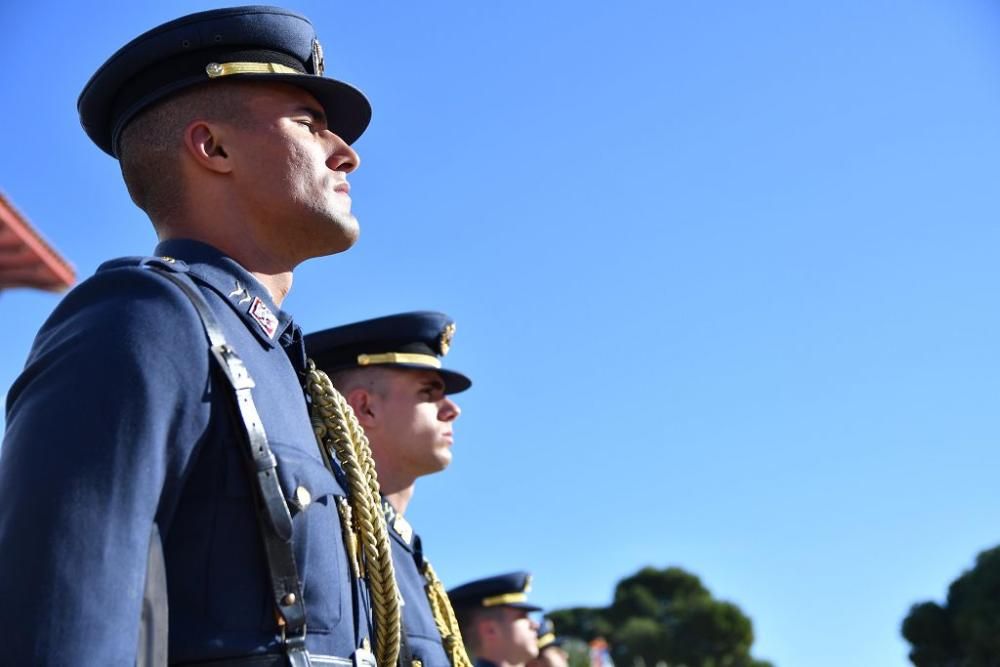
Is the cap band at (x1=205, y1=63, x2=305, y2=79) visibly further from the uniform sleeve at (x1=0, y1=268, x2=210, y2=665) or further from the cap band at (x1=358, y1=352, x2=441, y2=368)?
the cap band at (x1=358, y1=352, x2=441, y2=368)

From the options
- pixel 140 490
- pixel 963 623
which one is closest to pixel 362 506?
pixel 140 490

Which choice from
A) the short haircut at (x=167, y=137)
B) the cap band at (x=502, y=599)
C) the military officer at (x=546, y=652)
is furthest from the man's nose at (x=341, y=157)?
the military officer at (x=546, y=652)

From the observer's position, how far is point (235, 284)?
2916 millimetres

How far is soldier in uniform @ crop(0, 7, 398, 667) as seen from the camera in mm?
2166

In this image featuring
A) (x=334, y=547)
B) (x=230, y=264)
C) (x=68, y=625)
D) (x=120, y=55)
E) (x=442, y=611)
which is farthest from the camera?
(x=442, y=611)

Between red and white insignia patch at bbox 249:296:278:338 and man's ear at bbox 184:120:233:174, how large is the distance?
350 mm

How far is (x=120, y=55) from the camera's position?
3.22 meters

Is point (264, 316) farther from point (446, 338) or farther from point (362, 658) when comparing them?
point (446, 338)

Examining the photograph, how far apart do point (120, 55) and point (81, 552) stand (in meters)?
1.46

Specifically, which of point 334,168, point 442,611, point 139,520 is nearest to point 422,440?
point 442,611

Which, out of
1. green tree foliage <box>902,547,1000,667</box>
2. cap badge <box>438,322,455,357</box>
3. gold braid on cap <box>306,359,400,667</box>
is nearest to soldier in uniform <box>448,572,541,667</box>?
Result: green tree foliage <box>902,547,1000,667</box>

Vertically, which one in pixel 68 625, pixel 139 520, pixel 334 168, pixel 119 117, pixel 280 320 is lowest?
pixel 68 625

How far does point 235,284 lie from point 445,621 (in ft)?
11.1

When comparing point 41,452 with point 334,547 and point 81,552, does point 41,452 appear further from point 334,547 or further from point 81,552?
point 334,547
